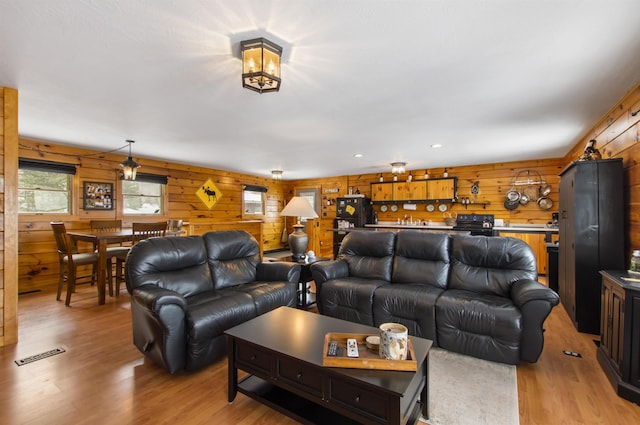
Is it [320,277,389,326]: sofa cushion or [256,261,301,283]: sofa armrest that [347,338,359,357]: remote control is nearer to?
[320,277,389,326]: sofa cushion

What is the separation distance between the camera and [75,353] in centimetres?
252

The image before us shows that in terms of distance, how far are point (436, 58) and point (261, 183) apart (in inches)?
277

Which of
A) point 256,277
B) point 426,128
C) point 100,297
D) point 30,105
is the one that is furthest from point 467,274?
point 30,105

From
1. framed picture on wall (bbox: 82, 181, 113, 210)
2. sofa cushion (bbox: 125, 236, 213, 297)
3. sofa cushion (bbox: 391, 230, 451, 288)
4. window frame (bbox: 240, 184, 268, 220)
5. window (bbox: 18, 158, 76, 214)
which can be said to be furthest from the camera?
window frame (bbox: 240, 184, 268, 220)

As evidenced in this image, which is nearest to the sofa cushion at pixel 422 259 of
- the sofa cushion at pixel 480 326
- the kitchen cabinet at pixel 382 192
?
the sofa cushion at pixel 480 326

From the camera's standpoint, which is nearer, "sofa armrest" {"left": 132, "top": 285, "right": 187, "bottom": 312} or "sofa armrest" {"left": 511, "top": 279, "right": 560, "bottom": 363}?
"sofa armrest" {"left": 132, "top": 285, "right": 187, "bottom": 312}

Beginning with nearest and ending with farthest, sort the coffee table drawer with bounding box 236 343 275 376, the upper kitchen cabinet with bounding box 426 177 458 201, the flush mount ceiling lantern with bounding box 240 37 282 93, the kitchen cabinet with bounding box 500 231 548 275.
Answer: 1. the coffee table drawer with bounding box 236 343 275 376
2. the flush mount ceiling lantern with bounding box 240 37 282 93
3. the kitchen cabinet with bounding box 500 231 548 275
4. the upper kitchen cabinet with bounding box 426 177 458 201

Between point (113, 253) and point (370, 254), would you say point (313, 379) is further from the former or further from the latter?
point (113, 253)

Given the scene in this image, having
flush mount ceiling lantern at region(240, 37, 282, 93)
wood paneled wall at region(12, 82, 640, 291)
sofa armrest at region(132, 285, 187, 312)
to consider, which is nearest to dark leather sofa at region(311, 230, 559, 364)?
wood paneled wall at region(12, 82, 640, 291)

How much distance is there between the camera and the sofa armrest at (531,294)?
2209 mm

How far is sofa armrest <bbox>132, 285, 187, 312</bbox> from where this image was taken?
2061 mm

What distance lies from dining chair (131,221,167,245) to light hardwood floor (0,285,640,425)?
Result: 1433 millimetres

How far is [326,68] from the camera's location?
7.24 feet

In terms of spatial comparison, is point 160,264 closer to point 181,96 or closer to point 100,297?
point 181,96
